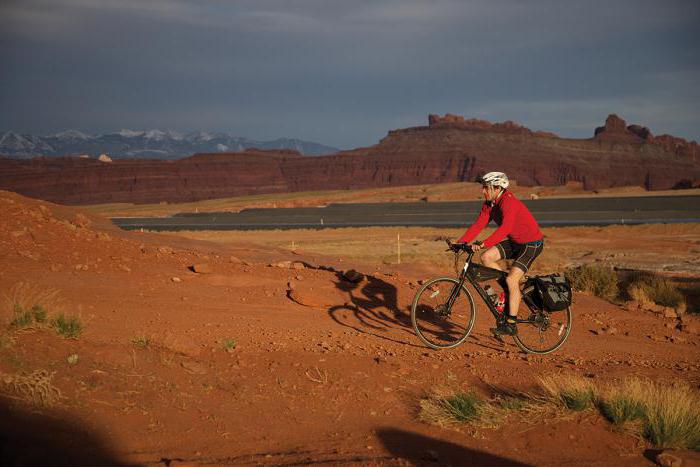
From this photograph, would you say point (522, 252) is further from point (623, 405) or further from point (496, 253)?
point (623, 405)

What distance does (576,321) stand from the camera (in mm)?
11602

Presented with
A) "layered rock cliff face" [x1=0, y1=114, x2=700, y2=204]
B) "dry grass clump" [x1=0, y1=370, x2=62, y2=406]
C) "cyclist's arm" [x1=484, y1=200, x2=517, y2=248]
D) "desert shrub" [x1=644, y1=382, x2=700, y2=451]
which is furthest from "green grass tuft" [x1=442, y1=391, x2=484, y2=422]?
"layered rock cliff face" [x1=0, y1=114, x2=700, y2=204]

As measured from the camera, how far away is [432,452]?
520 centimetres

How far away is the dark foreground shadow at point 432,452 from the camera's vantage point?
5129 millimetres

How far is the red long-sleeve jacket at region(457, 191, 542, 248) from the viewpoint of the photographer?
321 inches

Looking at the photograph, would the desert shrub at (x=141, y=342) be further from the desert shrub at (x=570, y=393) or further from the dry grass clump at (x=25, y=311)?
the desert shrub at (x=570, y=393)

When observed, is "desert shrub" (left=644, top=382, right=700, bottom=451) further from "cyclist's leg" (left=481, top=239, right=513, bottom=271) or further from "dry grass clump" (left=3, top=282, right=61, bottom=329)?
"dry grass clump" (left=3, top=282, right=61, bottom=329)

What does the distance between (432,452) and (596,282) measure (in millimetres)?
12320

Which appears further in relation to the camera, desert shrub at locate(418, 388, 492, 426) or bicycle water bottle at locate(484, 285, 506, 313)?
bicycle water bottle at locate(484, 285, 506, 313)

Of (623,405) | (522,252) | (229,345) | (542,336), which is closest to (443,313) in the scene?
(522,252)

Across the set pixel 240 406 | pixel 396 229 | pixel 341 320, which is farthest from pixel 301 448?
pixel 396 229

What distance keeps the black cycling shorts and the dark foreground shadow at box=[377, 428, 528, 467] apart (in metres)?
3.37

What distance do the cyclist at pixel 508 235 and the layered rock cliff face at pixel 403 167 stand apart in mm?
137832

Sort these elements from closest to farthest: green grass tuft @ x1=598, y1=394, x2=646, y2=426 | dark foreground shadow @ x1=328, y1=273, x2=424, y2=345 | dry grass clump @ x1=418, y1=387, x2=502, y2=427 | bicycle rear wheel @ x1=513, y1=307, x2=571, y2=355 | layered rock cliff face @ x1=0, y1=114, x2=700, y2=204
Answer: green grass tuft @ x1=598, y1=394, x2=646, y2=426 < dry grass clump @ x1=418, y1=387, x2=502, y2=427 < bicycle rear wheel @ x1=513, y1=307, x2=571, y2=355 < dark foreground shadow @ x1=328, y1=273, x2=424, y2=345 < layered rock cliff face @ x1=0, y1=114, x2=700, y2=204
